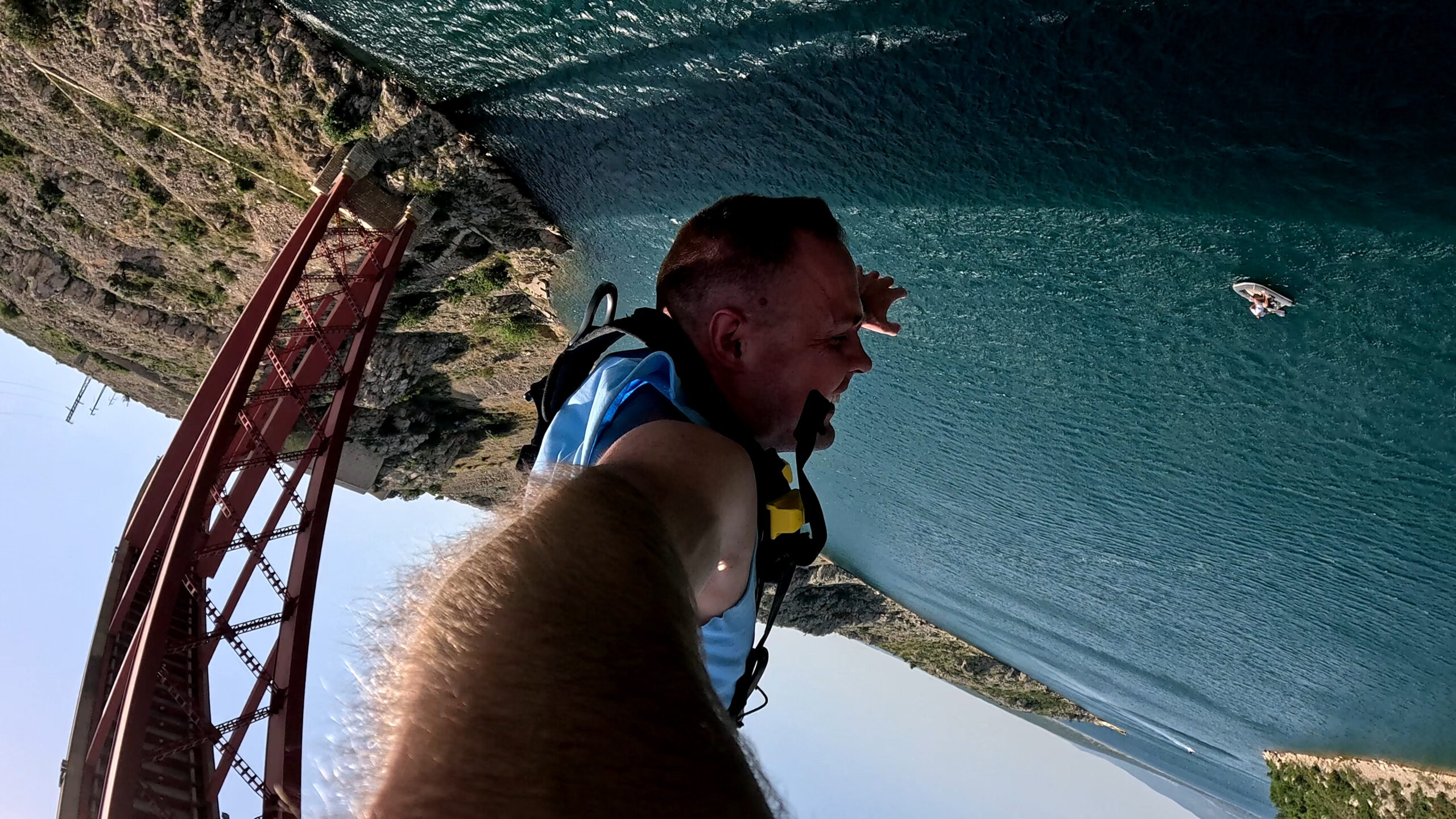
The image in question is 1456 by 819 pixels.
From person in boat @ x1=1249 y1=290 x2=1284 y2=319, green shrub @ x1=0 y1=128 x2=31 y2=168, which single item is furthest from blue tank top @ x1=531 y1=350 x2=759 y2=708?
green shrub @ x1=0 y1=128 x2=31 y2=168

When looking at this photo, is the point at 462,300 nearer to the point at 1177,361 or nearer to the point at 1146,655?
the point at 1177,361

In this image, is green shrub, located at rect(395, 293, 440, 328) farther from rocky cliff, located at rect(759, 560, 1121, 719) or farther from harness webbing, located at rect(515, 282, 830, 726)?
harness webbing, located at rect(515, 282, 830, 726)

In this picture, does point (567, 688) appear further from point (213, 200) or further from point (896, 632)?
point (896, 632)

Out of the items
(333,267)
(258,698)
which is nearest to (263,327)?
(333,267)

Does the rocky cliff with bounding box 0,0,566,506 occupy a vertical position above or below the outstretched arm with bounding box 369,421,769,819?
above

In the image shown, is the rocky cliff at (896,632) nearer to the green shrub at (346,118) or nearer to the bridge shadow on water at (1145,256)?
the bridge shadow on water at (1145,256)

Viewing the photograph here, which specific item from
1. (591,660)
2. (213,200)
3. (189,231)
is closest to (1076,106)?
(591,660)
